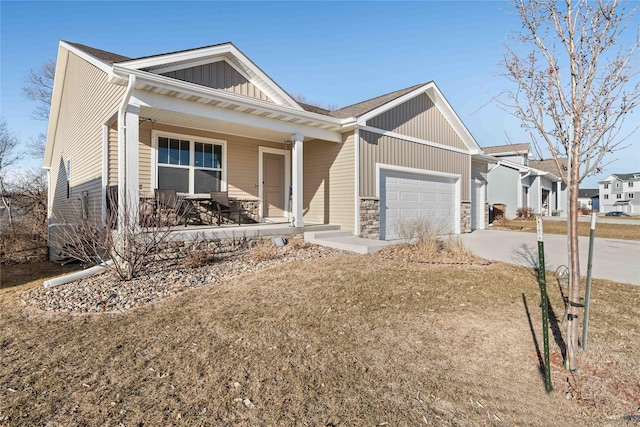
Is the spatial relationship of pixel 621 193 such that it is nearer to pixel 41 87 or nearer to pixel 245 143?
pixel 245 143

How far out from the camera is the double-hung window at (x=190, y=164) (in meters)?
8.14

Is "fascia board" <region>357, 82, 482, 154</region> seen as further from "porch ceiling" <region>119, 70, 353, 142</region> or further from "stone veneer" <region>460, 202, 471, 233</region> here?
"stone veneer" <region>460, 202, 471, 233</region>

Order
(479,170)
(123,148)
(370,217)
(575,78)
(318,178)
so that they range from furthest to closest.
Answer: (479,170), (318,178), (370,217), (123,148), (575,78)

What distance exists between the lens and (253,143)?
9625mm

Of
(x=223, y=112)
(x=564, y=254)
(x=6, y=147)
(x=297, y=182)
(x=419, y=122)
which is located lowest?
(x=564, y=254)

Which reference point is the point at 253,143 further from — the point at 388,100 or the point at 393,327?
the point at 393,327

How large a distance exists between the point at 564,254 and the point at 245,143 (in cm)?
862

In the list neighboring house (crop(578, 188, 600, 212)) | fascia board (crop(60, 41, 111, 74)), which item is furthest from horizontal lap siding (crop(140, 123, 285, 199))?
neighboring house (crop(578, 188, 600, 212))

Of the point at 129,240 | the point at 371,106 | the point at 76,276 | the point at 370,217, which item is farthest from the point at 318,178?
Result: the point at 76,276

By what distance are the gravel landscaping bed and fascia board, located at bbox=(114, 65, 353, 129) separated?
3206 millimetres

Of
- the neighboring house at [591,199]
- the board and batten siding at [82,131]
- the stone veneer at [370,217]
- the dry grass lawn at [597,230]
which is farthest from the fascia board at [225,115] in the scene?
the neighboring house at [591,199]

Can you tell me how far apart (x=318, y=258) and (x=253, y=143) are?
4.54 meters

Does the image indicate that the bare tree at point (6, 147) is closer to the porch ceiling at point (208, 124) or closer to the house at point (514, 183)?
the porch ceiling at point (208, 124)

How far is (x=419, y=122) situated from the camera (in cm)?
1085
